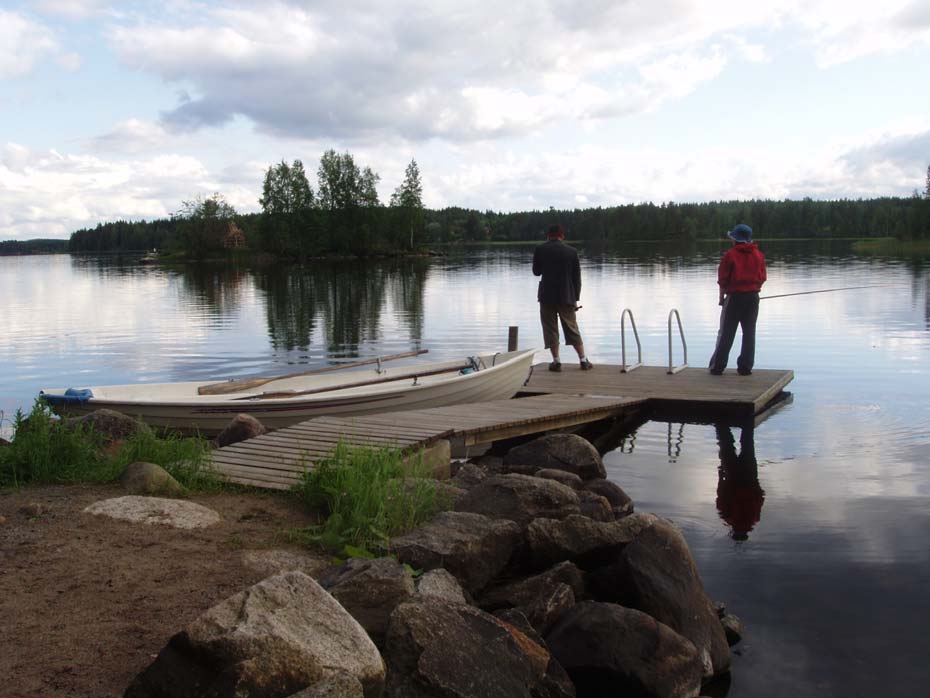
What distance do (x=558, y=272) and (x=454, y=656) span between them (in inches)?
351

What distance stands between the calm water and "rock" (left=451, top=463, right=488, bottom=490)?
5.97 feet

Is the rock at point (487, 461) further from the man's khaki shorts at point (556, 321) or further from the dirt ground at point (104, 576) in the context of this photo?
the dirt ground at point (104, 576)

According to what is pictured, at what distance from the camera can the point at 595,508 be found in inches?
273

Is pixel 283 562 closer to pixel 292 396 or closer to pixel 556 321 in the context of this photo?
pixel 292 396

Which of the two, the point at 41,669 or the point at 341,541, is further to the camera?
the point at 341,541

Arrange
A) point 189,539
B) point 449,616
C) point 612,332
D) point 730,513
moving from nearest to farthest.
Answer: point 449,616, point 189,539, point 730,513, point 612,332

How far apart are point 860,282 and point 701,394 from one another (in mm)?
29896

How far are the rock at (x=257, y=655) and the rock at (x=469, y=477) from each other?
3.78 metres

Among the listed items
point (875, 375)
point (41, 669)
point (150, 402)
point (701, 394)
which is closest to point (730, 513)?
point (701, 394)

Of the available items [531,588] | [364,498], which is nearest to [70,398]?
[364,498]

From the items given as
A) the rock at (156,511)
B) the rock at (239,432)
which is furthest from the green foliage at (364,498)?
the rock at (239,432)

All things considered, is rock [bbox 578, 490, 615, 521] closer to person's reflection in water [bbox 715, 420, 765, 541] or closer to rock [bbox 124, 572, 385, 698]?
person's reflection in water [bbox 715, 420, 765, 541]

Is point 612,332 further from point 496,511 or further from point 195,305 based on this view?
point 195,305

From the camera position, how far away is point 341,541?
5.54 metres
